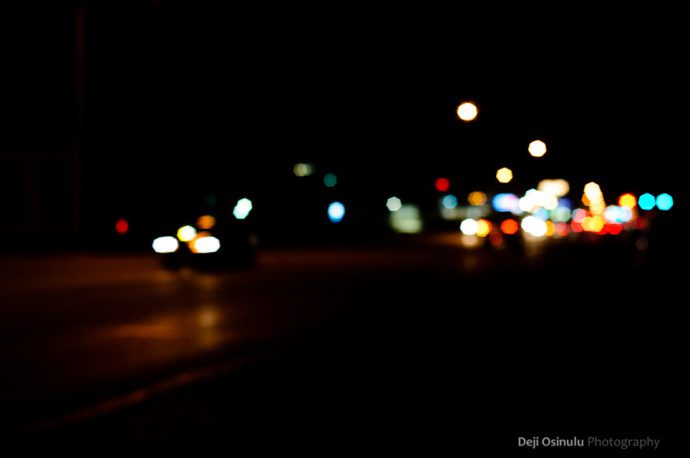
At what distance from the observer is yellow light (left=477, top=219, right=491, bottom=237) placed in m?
38.2

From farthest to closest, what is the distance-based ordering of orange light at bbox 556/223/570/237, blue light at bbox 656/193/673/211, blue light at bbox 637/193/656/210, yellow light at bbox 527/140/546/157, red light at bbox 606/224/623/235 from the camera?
orange light at bbox 556/223/570/237 < red light at bbox 606/224/623/235 < yellow light at bbox 527/140/546/157 < blue light at bbox 637/193/656/210 < blue light at bbox 656/193/673/211

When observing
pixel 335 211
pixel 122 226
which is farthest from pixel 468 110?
pixel 335 211

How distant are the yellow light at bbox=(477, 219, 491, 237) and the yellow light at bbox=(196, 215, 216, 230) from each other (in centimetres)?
1568

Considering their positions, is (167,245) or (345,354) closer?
(345,354)

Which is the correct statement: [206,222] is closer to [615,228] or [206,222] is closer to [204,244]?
[204,244]

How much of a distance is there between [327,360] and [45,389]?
3.18m

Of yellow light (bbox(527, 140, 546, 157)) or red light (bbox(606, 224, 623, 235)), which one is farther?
red light (bbox(606, 224, 623, 235))

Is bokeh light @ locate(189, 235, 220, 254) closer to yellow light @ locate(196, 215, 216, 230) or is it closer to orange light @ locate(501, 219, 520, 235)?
yellow light @ locate(196, 215, 216, 230)

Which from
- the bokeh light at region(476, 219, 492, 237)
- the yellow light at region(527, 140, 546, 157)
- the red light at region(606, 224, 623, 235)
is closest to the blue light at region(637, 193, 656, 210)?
the yellow light at region(527, 140, 546, 157)

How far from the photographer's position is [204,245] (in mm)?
24297

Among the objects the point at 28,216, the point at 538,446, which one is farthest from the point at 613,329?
the point at 28,216

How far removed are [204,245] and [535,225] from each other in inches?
980

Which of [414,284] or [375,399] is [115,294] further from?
[375,399]

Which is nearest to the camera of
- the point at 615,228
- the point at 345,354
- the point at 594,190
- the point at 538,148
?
the point at 345,354
